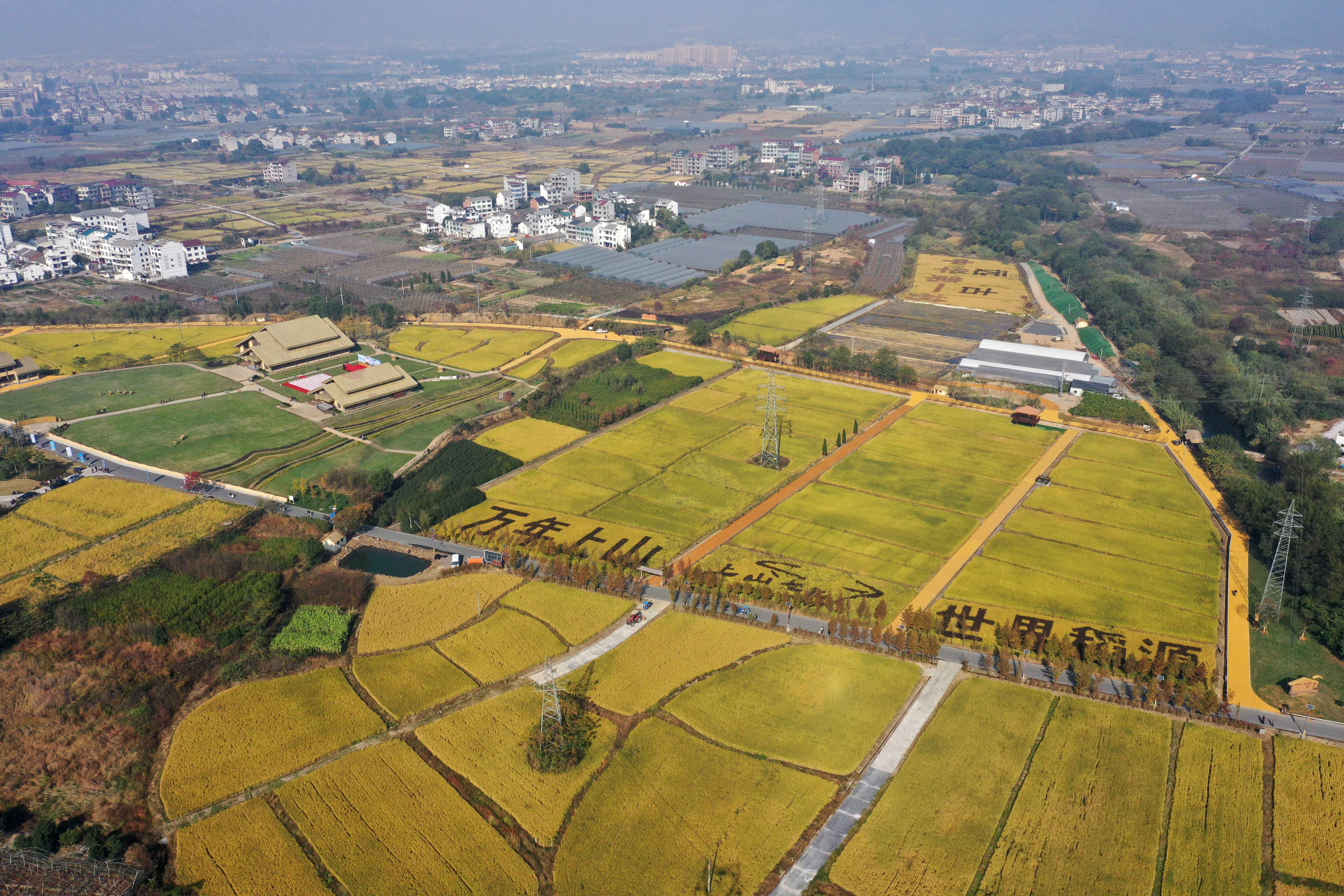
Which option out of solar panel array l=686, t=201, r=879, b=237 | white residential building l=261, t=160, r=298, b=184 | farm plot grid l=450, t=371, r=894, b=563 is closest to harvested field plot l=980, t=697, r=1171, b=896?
farm plot grid l=450, t=371, r=894, b=563

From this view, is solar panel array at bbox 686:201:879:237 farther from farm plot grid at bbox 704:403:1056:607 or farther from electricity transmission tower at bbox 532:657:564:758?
electricity transmission tower at bbox 532:657:564:758

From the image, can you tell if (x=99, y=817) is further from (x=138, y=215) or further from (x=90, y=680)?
(x=138, y=215)

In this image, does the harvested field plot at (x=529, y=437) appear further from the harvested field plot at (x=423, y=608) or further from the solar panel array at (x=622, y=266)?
the solar panel array at (x=622, y=266)

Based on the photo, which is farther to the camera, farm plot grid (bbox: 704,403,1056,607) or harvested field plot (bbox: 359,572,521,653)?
farm plot grid (bbox: 704,403,1056,607)

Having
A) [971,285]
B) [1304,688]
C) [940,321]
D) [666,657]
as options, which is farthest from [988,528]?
[971,285]

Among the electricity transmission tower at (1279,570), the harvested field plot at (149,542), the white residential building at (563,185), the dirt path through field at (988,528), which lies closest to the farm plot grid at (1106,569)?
the dirt path through field at (988,528)

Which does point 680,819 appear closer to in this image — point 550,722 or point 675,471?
point 550,722
